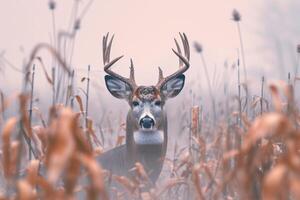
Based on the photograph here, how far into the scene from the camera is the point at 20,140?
246 cm

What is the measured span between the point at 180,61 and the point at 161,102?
0.67m

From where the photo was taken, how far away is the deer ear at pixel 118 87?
25.5 ft

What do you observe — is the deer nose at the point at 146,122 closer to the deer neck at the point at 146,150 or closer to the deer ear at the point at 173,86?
the deer neck at the point at 146,150

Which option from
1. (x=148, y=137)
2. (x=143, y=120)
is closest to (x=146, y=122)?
(x=143, y=120)

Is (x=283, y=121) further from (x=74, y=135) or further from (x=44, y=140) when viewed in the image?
(x=44, y=140)

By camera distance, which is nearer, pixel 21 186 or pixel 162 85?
pixel 21 186

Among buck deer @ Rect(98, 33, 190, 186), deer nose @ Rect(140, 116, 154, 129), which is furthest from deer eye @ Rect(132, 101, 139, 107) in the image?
deer nose @ Rect(140, 116, 154, 129)

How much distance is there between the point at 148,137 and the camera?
289 inches

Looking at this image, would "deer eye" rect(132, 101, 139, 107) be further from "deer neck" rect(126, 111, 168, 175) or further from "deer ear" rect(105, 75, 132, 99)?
"deer ear" rect(105, 75, 132, 99)

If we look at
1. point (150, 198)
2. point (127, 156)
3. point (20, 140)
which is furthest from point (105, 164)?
point (20, 140)

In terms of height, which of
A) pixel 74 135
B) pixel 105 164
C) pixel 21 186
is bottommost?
pixel 105 164

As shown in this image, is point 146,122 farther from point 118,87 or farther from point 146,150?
point 118,87

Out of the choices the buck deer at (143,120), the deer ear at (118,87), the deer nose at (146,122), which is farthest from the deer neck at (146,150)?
the deer ear at (118,87)

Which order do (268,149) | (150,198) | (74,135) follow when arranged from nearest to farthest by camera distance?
(74,135) < (268,149) < (150,198)
